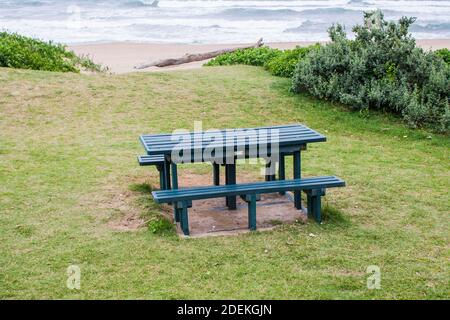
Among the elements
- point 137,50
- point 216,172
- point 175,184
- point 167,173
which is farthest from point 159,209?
point 137,50

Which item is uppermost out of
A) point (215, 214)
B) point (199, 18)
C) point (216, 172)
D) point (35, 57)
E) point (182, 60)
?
point (199, 18)

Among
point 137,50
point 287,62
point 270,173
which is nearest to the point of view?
point 270,173

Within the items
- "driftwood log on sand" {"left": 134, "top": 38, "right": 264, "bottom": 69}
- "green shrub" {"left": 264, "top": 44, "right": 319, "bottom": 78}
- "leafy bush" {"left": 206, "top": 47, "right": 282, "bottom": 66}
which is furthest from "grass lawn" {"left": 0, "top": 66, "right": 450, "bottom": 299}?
"driftwood log on sand" {"left": 134, "top": 38, "right": 264, "bottom": 69}

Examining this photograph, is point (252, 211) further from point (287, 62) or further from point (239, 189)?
point (287, 62)

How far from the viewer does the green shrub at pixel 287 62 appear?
13.3m

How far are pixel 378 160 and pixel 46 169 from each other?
4357 mm

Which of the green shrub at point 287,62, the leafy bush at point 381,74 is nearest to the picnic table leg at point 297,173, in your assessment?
the leafy bush at point 381,74

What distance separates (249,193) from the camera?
19.8 ft

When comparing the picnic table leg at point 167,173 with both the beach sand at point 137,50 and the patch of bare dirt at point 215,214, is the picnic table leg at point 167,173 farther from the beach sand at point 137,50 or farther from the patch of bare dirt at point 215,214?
the beach sand at point 137,50

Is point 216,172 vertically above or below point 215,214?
above

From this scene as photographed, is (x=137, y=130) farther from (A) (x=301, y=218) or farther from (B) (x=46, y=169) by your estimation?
(A) (x=301, y=218)

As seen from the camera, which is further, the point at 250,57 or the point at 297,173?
the point at 250,57

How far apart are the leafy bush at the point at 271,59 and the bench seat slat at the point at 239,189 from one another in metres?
7.22

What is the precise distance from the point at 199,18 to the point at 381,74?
28.9m
